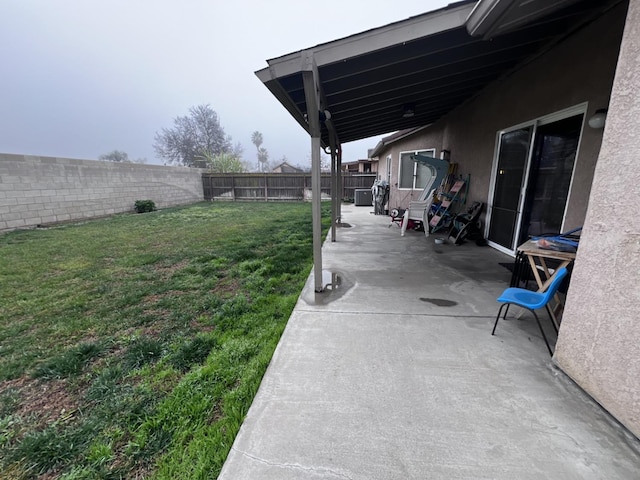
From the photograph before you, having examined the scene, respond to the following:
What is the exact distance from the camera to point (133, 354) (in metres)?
2.10

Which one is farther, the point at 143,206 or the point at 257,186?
the point at 257,186

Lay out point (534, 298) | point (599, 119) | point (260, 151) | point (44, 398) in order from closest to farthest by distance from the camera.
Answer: point (44, 398), point (534, 298), point (599, 119), point (260, 151)

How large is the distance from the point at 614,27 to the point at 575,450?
3.55m

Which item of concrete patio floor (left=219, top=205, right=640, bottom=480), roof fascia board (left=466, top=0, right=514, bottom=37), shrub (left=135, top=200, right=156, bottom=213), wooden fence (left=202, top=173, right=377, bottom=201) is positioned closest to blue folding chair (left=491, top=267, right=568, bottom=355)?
concrete patio floor (left=219, top=205, right=640, bottom=480)

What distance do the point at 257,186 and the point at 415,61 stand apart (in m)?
13.1

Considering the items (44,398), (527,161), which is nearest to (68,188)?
(44,398)

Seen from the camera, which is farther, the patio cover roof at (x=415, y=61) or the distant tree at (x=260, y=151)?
the distant tree at (x=260, y=151)

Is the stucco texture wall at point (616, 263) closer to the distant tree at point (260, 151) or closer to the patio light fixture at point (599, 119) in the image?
the patio light fixture at point (599, 119)

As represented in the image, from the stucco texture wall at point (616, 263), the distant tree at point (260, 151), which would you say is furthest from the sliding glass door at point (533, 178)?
the distant tree at point (260, 151)

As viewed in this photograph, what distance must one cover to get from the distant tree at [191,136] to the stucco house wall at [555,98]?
3194 cm

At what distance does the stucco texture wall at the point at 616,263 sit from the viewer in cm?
136

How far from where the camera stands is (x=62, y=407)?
1645 millimetres

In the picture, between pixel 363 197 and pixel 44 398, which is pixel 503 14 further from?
pixel 363 197

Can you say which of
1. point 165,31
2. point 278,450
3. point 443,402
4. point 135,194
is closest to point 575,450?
point 443,402
